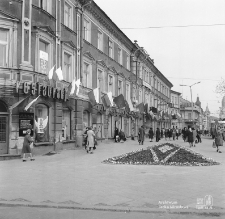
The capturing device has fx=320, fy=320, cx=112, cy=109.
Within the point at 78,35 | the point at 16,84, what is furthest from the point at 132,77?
the point at 16,84

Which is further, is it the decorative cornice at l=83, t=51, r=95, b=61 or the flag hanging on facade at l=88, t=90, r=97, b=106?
the decorative cornice at l=83, t=51, r=95, b=61

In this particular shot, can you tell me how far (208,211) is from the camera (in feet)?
21.3

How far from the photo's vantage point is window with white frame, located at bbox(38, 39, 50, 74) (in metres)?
18.4

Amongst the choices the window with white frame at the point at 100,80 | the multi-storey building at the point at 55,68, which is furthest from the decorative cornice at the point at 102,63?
the window with white frame at the point at 100,80

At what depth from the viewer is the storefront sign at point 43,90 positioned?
16.6 m

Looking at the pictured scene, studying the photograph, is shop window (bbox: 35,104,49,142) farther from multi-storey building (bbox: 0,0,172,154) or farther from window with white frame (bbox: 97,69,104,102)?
window with white frame (bbox: 97,69,104,102)

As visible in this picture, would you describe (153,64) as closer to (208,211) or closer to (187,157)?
(187,157)

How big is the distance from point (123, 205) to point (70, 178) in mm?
3729

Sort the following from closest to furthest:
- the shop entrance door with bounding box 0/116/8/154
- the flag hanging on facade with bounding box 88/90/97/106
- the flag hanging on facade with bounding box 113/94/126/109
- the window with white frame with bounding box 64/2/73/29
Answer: the shop entrance door with bounding box 0/116/8/154
the window with white frame with bounding box 64/2/73/29
the flag hanging on facade with bounding box 88/90/97/106
the flag hanging on facade with bounding box 113/94/126/109

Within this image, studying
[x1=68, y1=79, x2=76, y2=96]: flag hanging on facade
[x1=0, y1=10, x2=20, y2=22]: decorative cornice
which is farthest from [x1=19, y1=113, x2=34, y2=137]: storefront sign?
[x1=0, y1=10, x2=20, y2=22]: decorative cornice

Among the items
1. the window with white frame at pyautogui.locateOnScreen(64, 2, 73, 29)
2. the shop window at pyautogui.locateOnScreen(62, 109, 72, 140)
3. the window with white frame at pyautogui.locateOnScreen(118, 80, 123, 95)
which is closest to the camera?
the shop window at pyautogui.locateOnScreen(62, 109, 72, 140)

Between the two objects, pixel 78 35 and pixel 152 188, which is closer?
pixel 152 188

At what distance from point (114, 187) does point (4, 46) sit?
11.2 meters

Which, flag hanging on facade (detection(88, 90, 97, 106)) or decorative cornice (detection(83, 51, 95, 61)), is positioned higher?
decorative cornice (detection(83, 51, 95, 61))
